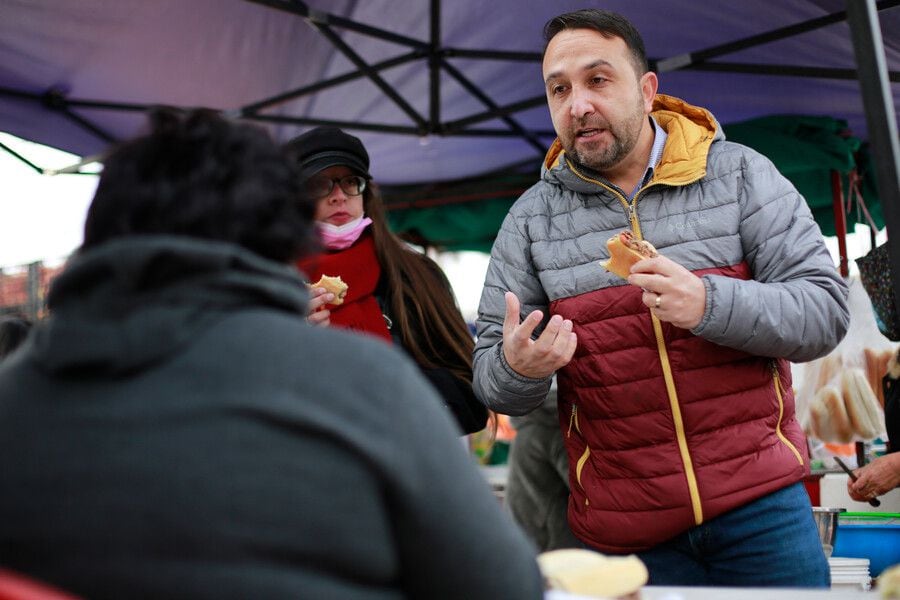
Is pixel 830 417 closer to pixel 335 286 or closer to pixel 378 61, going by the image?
pixel 335 286

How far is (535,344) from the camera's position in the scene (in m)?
1.78

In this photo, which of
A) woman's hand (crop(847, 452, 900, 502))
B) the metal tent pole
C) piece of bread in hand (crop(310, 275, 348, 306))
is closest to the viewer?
the metal tent pole

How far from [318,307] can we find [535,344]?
70cm

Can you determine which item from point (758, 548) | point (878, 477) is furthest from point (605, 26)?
point (878, 477)

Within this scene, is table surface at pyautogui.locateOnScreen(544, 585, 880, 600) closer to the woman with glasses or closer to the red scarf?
the woman with glasses

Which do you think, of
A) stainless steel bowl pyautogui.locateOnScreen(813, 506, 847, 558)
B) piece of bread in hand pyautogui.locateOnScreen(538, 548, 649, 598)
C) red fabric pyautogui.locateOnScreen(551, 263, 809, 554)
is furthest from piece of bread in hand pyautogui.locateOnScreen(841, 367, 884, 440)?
piece of bread in hand pyautogui.locateOnScreen(538, 548, 649, 598)

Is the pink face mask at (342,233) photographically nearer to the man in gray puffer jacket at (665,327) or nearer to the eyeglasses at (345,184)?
the eyeglasses at (345,184)

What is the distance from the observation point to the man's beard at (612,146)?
6.59 ft

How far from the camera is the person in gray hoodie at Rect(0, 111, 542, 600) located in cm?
83

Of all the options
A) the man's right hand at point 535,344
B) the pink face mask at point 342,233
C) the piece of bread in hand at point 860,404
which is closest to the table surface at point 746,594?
the man's right hand at point 535,344

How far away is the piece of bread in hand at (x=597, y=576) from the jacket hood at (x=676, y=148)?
0.99m

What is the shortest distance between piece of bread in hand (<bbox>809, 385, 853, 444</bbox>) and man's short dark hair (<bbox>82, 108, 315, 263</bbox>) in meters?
3.38

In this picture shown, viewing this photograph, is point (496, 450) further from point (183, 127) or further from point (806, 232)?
point (183, 127)

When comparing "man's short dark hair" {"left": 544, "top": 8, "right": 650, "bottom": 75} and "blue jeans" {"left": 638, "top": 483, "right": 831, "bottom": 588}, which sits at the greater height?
"man's short dark hair" {"left": 544, "top": 8, "right": 650, "bottom": 75}
